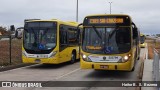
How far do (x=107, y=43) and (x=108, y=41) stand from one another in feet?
0.35

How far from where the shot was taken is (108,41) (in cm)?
1478

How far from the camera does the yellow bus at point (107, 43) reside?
1452cm

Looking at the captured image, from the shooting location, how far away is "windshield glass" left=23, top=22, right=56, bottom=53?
731 inches

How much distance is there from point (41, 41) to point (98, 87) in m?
7.34

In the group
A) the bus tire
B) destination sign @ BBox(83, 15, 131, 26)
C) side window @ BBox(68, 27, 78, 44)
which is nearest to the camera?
destination sign @ BBox(83, 15, 131, 26)

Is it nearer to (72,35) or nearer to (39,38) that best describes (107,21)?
(39,38)

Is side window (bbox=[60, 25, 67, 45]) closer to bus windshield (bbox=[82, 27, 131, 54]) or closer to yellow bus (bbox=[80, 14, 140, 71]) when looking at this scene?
yellow bus (bbox=[80, 14, 140, 71])

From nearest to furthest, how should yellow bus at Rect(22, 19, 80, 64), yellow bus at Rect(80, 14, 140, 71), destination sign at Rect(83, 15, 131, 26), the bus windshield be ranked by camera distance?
yellow bus at Rect(80, 14, 140, 71) < the bus windshield < destination sign at Rect(83, 15, 131, 26) < yellow bus at Rect(22, 19, 80, 64)

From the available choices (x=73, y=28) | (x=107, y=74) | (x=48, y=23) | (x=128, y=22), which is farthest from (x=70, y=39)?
(x=128, y=22)

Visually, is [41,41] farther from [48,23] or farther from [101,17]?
[101,17]

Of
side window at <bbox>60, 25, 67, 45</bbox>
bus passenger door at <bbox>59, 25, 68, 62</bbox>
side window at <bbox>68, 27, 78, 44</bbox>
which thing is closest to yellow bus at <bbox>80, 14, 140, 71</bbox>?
bus passenger door at <bbox>59, 25, 68, 62</bbox>

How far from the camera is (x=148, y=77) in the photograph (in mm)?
13945

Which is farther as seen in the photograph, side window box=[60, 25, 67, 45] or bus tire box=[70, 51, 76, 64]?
bus tire box=[70, 51, 76, 64]

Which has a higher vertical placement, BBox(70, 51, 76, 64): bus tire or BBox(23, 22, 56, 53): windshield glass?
BBox(23, 22, 56, 53): windshield glass
